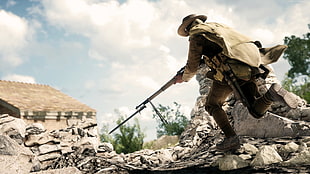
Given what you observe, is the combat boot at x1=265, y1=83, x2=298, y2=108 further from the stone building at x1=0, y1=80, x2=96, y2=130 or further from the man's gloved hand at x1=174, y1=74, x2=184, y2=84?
the stone building at x1=0, y1=80, x2=96, y2=130

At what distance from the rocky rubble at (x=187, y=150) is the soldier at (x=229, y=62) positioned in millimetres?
551

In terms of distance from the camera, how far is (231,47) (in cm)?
398

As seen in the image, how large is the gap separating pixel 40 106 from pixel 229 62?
10.4m

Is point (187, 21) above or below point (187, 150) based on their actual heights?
above

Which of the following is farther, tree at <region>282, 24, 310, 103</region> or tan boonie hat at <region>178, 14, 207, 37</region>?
tree at <region>282, 24, 310, 103</region>

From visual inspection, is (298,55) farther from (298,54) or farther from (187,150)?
(187,150)

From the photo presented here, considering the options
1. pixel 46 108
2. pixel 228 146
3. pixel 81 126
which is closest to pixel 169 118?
pixel 46 108

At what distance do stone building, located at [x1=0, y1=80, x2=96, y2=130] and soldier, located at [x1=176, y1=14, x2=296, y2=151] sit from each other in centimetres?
905

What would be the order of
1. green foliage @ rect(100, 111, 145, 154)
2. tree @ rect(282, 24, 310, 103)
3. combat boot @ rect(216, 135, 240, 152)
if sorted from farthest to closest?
tree @ rect(282, 24, 310, 103)
green foliage @ rect(100, 111, 145, 154)
combat boot @ rect(216, 135, 240, 152)

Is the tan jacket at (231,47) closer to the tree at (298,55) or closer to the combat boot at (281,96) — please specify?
the combat boot at (281,96)

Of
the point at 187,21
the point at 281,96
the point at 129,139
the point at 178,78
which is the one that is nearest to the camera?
the point at 281,96

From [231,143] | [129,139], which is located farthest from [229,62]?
[129,139]

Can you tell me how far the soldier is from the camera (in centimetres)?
394

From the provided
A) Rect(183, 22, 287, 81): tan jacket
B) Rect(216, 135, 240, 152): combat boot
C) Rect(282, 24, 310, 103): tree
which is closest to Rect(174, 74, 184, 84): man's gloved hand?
Rect(183, 22, 287, 81): tan jacket
